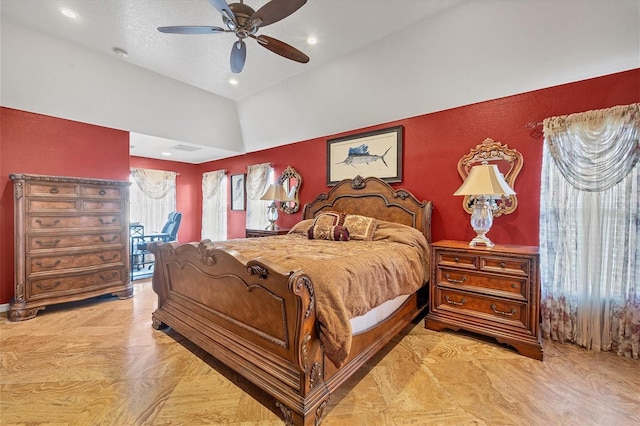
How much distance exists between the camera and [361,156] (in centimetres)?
399

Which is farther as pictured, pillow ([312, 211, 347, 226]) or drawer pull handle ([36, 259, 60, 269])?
pillow ([312, 211, 347, 226])

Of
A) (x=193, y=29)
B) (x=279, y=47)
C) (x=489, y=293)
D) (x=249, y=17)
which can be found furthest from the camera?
(x=489, y=293)

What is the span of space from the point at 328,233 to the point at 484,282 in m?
1.66

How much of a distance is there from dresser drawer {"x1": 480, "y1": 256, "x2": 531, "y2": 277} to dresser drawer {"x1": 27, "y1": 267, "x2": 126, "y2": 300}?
14.3ft

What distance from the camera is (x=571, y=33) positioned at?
2.29 metres

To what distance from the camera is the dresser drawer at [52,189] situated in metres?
3.04

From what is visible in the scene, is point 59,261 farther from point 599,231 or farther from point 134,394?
point 599,231

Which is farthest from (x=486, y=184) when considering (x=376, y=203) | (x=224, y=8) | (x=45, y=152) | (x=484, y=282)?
(x=45, y=152)

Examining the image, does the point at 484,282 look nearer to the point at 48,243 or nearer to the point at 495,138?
the point at 495,138

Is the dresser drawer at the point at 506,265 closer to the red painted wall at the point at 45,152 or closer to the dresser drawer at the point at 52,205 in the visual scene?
the dresser drawer at the point at 52,205

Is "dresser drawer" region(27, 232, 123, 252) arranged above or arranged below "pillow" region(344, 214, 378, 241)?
below

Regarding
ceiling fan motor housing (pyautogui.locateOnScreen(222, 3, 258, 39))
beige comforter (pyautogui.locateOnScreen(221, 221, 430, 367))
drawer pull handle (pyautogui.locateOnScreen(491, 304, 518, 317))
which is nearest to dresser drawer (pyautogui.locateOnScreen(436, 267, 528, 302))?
drawer pull handle (pyautogui.locateOnScreen(491, 304, 518, 317))

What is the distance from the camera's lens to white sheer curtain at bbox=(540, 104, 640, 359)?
226 centimetres

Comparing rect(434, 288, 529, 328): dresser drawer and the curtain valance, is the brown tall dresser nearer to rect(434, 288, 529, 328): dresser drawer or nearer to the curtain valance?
rect(434, 288, 529, 328): dresser drawer
